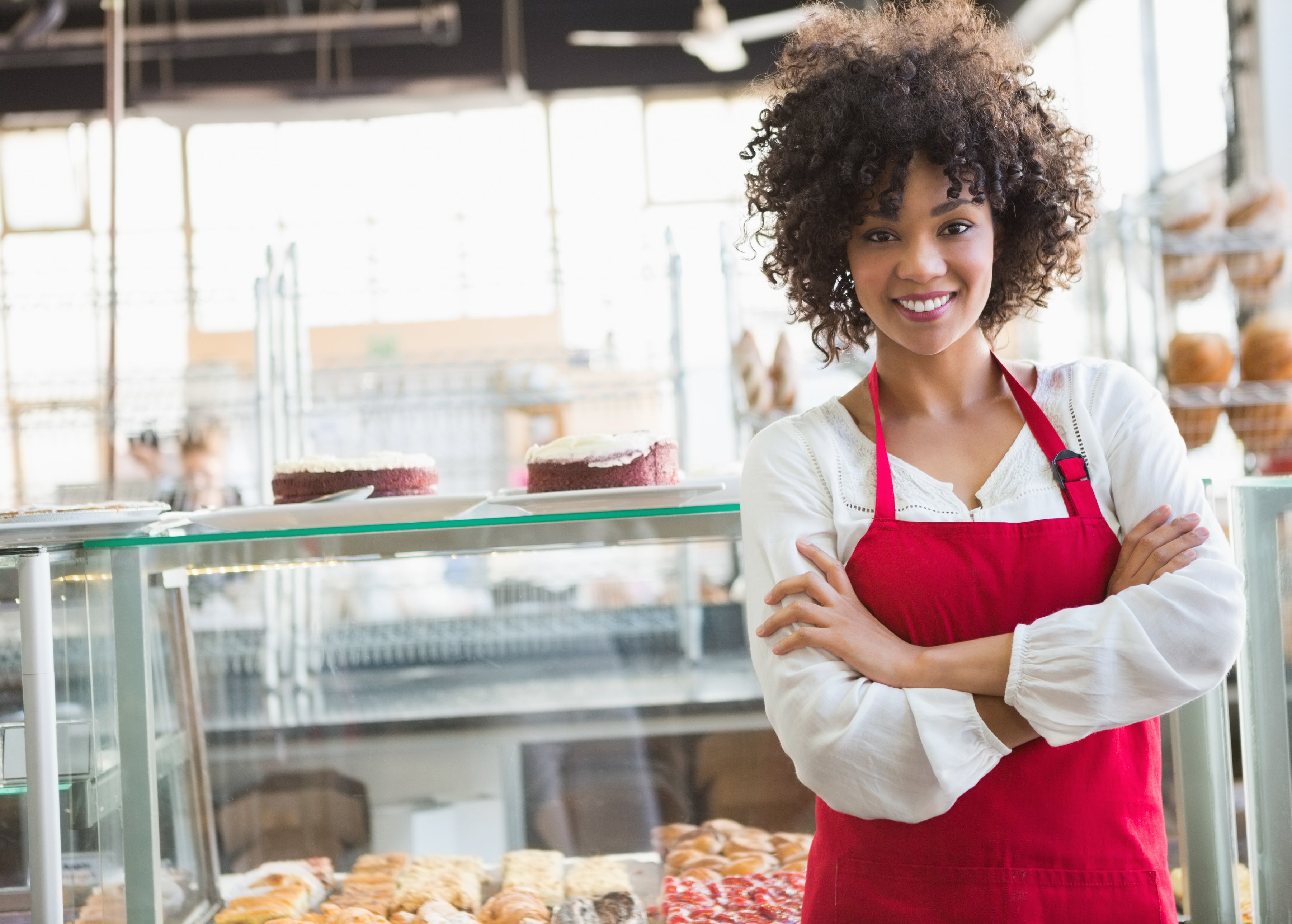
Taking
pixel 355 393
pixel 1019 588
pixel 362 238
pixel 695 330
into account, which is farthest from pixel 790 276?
pixel 362 238

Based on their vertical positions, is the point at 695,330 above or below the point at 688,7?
below

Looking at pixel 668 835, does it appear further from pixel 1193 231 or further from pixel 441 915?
pixel 1193 231

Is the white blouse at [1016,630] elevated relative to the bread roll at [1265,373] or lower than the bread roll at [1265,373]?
lower

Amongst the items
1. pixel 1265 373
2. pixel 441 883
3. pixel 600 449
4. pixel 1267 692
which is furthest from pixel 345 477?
pixel 1265 373

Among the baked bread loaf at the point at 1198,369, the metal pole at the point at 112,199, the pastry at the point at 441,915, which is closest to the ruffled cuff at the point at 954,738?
the pastry at the point at 441,915

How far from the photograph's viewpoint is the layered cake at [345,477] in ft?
4.92

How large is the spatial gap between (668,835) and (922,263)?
876 millimetres

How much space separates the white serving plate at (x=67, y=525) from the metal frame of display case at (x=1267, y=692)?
1.27 metres

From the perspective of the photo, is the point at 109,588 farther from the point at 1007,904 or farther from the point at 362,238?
the point at 362,238

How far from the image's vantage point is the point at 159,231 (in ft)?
33.2

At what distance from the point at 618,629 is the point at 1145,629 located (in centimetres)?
85

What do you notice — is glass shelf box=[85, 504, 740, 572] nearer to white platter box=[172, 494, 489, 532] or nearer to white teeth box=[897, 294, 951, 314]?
white platter box=[172, 494, 489, 532]

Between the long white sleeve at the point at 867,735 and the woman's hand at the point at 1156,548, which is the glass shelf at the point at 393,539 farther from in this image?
the woman's hand at the point at 1156,548

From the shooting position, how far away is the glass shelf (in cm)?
128
